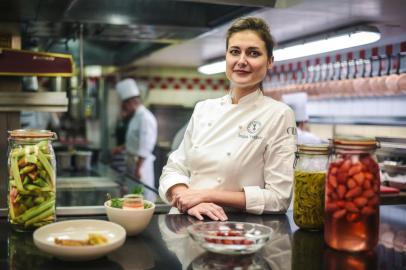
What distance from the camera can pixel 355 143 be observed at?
1.22 metres

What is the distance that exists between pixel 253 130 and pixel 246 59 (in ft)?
0.82

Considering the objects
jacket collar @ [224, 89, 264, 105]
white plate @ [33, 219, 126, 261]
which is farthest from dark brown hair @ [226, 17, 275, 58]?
white plate @ [33, 219, 126, 261]

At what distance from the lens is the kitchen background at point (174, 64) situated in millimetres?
2797

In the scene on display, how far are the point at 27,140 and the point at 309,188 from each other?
0.80 meters

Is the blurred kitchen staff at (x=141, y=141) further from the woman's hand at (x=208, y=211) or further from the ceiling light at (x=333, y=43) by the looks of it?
the woman's hand at (x=208, y=211)

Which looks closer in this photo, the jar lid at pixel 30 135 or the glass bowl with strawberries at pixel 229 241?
the glass bowl with strawberries at pixel 229 241

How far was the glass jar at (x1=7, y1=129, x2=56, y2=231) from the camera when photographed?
129cm

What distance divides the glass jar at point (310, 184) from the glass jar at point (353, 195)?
0.45 feet

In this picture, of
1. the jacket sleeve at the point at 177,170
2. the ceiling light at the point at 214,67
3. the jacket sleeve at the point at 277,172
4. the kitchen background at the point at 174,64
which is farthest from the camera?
the ceiling light at the point at 214,67

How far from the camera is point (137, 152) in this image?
580cm

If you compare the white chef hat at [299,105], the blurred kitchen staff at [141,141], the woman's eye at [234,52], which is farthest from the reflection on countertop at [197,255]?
the blurred kitchen staff at [141,141]

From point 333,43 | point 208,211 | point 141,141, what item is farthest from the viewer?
point 141,141

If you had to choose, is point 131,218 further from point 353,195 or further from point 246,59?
point 246,59

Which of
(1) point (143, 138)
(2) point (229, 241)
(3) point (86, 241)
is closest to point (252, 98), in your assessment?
(2) point (229, 241)
